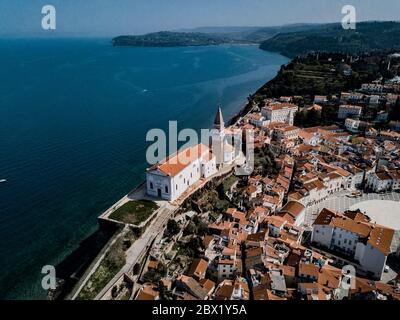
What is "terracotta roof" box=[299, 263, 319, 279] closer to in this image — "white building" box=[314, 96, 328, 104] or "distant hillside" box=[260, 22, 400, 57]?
"white building" box=[314, 96, 328, 104]

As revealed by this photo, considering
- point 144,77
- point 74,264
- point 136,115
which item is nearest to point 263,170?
point 74,264

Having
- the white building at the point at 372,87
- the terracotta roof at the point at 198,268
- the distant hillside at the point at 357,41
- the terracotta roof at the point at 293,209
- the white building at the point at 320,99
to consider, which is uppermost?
the distant hillside at the point at 357,41

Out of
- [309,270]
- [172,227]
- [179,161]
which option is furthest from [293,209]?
[179,161]

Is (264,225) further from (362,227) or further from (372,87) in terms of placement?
(372,87)

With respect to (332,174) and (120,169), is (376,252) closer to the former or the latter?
(332,174)

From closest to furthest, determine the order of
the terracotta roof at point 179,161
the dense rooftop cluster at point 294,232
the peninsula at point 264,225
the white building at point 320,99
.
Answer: the dense rooftop cluster at point 294,232 → the peninsula at point 264,225 → the terracotta roof at point 179,161 → the white building at point 320,99

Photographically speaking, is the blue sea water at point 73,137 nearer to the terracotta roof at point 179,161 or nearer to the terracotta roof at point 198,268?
the terracotta roof at point 179,161

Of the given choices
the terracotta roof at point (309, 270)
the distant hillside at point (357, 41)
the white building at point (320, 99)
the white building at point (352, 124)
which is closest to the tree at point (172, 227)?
the terracotta roof at point (309, 270)
